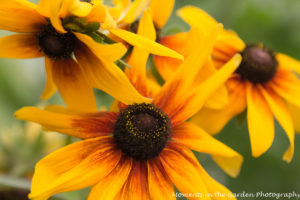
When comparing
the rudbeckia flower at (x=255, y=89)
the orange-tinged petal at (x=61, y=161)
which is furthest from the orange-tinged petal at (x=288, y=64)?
the orange-tinged petal at (x=61, y=161)

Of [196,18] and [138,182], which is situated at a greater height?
[196,18]

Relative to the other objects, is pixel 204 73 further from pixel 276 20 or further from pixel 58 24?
pixel 276 20

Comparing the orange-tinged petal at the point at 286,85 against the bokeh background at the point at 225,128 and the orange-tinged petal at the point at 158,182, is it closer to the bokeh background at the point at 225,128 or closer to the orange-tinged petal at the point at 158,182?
the bokeh background at the point at 225,128

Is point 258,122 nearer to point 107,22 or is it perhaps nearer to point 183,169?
point 183,169

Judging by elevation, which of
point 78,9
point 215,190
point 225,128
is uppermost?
point 78,9

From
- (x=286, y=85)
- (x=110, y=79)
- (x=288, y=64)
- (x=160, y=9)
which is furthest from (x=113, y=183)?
(x=288, y=64)

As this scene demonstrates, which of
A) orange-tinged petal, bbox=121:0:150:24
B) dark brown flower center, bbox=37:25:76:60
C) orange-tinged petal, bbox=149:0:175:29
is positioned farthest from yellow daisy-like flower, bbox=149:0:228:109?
dark brown flower center, bbox=37:25:76:60

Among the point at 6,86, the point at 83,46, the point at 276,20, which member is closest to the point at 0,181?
the point at 83,46

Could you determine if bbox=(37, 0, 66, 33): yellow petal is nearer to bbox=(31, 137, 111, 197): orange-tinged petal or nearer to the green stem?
the green stem
